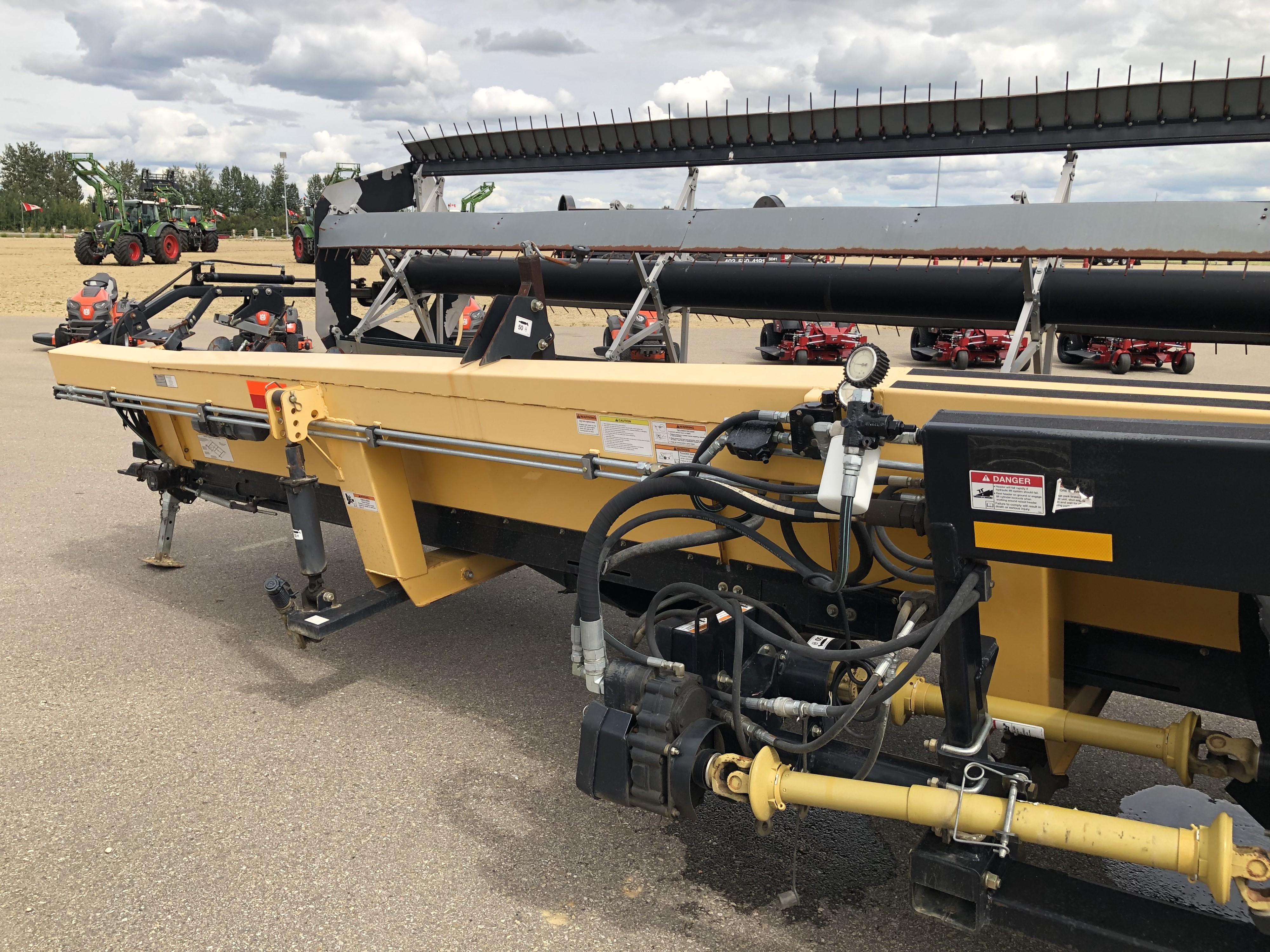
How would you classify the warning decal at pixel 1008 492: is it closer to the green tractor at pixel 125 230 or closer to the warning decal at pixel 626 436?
the warning decal at pixel 626 436

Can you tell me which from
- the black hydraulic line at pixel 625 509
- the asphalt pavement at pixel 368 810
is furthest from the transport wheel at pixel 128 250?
the black hydraulic line at pixel 625 509

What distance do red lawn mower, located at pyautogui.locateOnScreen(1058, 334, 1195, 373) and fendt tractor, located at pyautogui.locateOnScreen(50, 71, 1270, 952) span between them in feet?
31.9

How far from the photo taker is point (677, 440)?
96.9 inches

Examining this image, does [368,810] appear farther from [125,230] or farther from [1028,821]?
[125,230]

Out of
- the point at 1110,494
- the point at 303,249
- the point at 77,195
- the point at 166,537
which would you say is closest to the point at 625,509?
the point at 1110,494

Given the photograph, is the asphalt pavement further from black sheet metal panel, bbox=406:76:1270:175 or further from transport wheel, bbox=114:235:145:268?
transport wheel, bbox=114:235:145:268

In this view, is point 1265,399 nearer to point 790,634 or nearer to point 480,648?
point 790,634

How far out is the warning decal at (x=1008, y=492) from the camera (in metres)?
1.53

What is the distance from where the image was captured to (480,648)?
153 inches

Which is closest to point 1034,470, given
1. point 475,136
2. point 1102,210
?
point 1102,210

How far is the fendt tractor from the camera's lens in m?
1.58

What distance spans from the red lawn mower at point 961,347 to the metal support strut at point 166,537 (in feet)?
31.7

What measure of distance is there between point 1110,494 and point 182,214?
3053 centimetres

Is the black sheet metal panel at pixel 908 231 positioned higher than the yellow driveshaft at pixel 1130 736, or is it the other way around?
the black sheet metal panel at pixel 908 231
